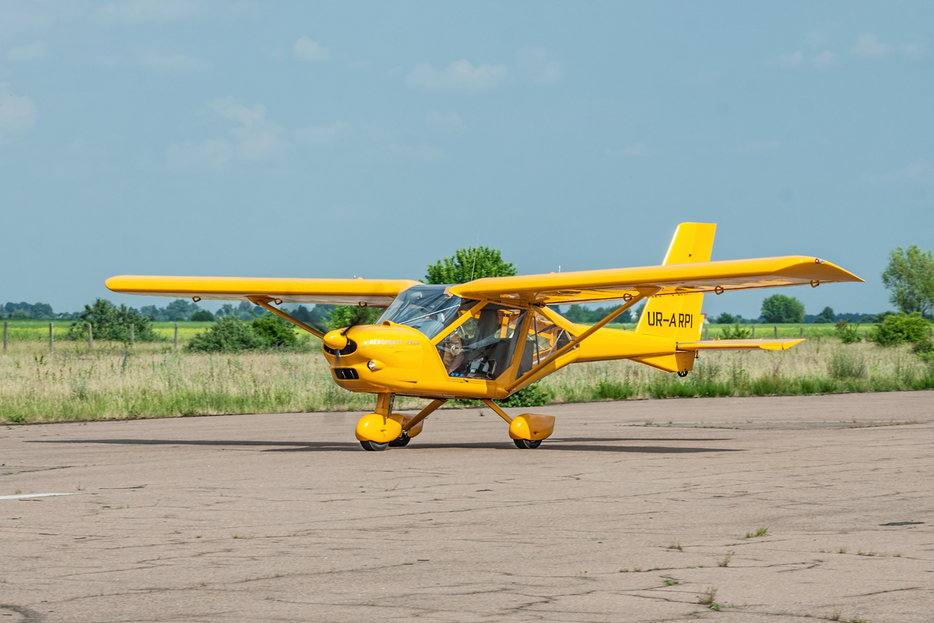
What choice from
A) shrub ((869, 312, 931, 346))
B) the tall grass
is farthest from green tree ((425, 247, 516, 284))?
shrub ((869, 312, 931, 346))

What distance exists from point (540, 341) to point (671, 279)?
301 centimetres

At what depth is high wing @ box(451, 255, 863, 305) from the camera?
1225 cm

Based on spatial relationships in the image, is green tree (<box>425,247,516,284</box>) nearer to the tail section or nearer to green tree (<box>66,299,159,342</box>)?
the tail section

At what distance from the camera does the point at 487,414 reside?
22688 millimetres

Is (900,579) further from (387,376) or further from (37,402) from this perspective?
(37,402)

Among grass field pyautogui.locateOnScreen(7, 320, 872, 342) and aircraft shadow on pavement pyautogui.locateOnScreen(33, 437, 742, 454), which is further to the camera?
grass field pyautogui.locateOnScreen(7, 320, 872, 342)

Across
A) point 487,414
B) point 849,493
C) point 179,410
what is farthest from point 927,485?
point 179,410

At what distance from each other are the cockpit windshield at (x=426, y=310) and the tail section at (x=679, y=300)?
473 cm

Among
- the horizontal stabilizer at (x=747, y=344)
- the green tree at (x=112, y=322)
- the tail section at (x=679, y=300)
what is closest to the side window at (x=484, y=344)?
the tail section at (x=679, y=300)

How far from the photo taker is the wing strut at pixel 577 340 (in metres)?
14.6

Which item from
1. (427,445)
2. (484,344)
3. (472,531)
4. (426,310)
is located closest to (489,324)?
(484,344)

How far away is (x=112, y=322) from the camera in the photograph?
60.9 metres

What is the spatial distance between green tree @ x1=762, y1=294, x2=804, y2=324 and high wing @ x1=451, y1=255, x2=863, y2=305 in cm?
15059

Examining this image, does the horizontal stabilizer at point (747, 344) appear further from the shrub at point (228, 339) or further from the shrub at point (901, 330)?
the shrub at point (901, 330)
